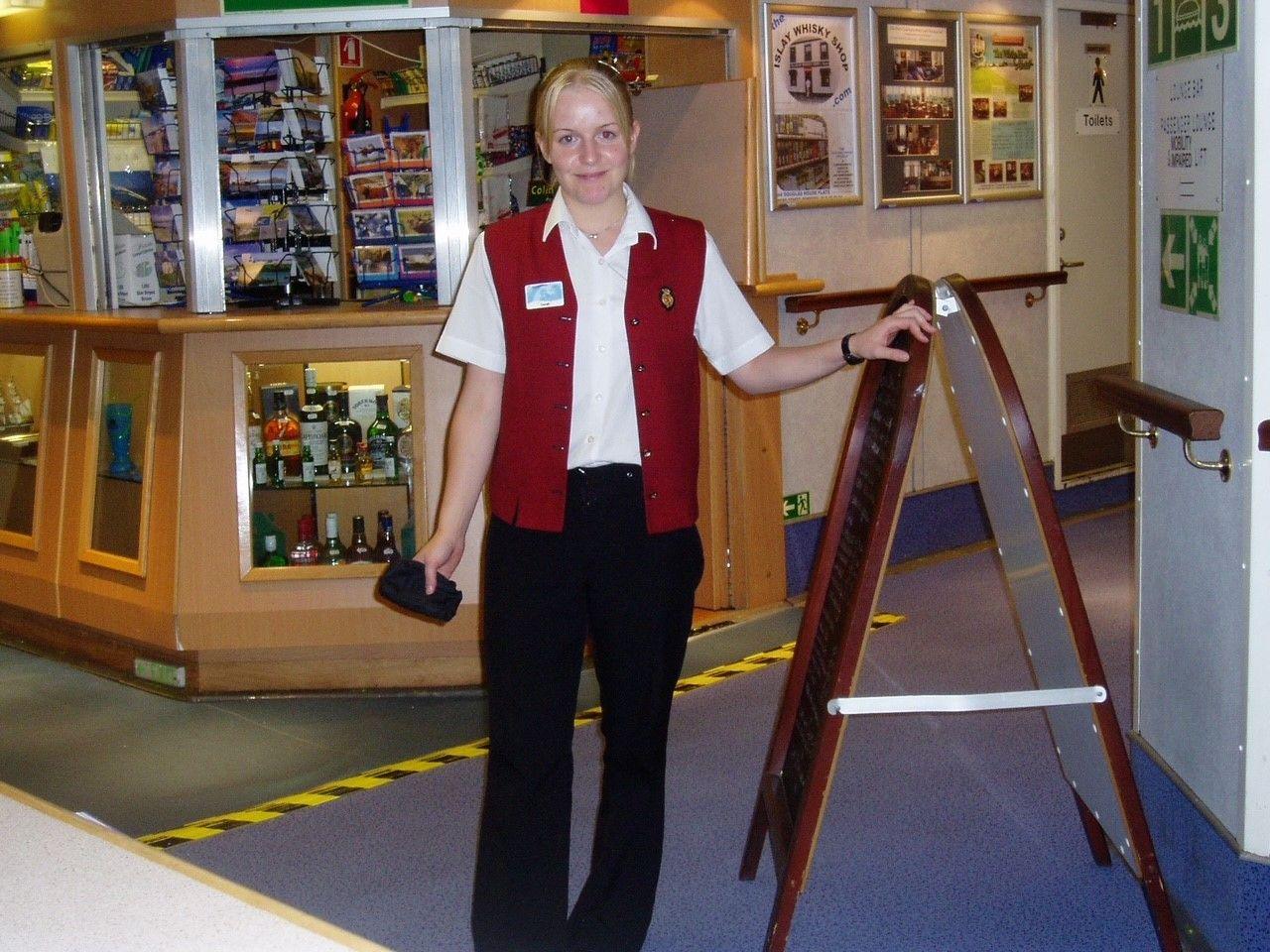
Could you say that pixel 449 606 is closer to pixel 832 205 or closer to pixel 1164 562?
pixel 1164 562

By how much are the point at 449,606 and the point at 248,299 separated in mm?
2723

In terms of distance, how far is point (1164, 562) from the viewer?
3.13 m

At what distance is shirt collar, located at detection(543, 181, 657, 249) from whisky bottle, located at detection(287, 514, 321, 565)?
2.54 metres

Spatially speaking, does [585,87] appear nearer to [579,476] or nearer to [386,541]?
[579,476]

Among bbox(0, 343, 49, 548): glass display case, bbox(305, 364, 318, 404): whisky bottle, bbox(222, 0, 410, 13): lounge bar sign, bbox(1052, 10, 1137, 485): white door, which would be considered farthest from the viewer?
bbox(1052, 10, 1137, 485): white door

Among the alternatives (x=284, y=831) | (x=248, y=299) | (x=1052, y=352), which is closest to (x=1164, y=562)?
(x=284, y=831)

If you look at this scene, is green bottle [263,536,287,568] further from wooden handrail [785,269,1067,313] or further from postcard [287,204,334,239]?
wooden handrail [785,269,1067,313]

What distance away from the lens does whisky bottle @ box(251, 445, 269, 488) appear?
4.99 meters

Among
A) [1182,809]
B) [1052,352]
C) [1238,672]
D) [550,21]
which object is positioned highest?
[550,21]

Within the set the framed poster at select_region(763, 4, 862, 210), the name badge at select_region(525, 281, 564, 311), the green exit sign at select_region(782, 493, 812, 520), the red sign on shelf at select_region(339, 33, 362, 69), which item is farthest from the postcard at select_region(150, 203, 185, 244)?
the name badge at select_region(525, 281, 564, 311)

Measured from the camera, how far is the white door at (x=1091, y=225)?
7148mm

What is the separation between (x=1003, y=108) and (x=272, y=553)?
12.4 ft

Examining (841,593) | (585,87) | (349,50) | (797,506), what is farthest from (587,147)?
(797,506)

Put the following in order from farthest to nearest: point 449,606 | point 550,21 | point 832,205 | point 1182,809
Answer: point 832,205 → point 550,21 → point 1182,809 → point 449,606
